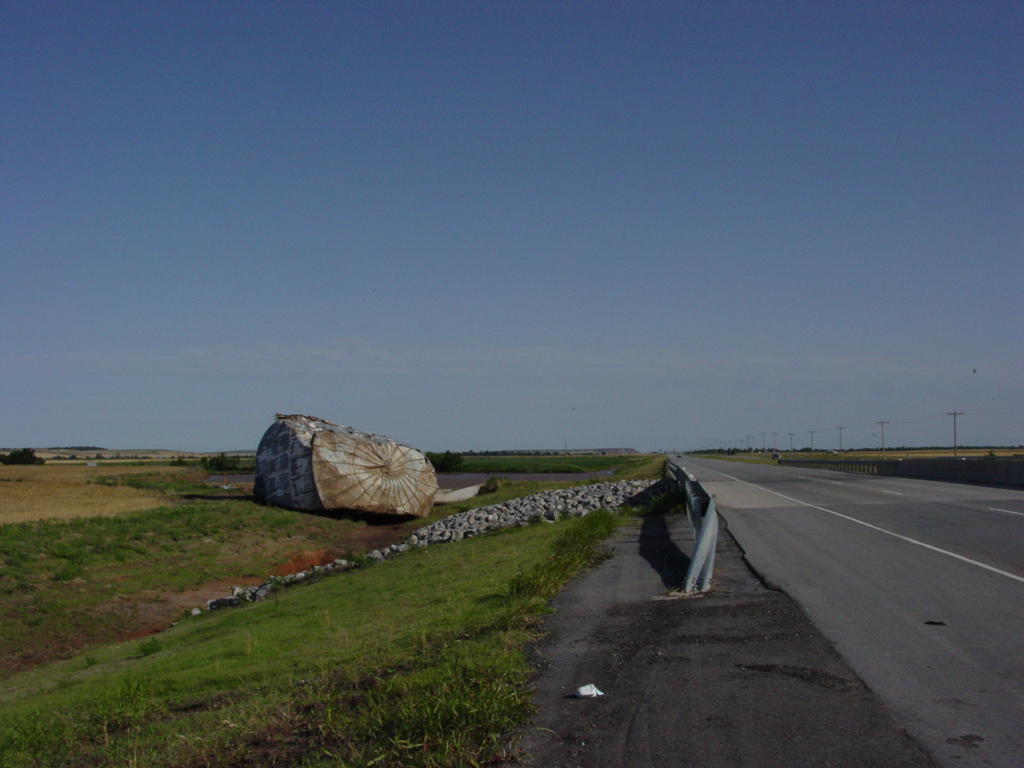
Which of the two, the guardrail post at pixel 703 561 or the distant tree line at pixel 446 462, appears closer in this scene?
the guardrail post at pixel 703 561

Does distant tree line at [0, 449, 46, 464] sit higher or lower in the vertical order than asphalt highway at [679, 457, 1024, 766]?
lower

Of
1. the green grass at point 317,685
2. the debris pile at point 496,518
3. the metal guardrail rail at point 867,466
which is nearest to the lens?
the green grass at point 317,685

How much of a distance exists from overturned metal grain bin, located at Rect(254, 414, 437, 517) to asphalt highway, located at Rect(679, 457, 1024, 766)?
17.3 m

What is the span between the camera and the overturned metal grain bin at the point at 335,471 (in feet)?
110

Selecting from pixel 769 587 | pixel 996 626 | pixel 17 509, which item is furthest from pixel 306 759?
pixel 17 509

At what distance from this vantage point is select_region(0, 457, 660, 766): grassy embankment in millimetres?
5355

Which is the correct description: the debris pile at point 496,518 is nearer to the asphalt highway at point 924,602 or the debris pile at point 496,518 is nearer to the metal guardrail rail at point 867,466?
the asphalt highway at point 924,602

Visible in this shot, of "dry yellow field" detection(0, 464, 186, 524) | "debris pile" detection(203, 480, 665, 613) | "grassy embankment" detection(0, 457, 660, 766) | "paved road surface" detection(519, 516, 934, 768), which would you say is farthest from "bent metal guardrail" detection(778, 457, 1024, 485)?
"dry yellow field" detection(0, 464, 186, 524)

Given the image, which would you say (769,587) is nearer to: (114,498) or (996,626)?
(996,626)

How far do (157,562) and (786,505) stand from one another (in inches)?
712

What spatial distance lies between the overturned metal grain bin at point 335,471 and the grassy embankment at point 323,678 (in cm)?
1482

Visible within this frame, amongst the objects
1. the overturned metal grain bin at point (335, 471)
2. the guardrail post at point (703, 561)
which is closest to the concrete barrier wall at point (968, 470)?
the overturned metal grain bin at point (335, 471)

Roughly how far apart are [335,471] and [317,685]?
2744 cm

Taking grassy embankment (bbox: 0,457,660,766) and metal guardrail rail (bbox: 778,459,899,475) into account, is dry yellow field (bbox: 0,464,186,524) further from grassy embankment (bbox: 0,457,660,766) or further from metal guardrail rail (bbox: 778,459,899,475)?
metal guardrail rail (bbox: 778,459,899,475)
